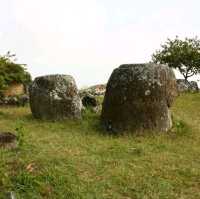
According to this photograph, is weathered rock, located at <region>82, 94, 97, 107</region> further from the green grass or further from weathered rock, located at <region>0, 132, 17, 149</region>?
weathered rock, located at <region>0, 132, 17, 149</region>

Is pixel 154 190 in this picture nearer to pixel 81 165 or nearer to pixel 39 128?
pixel 81 165

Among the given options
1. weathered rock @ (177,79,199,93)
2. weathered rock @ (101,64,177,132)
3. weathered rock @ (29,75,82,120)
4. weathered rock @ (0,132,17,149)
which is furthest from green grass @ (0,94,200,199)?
weathered rock @ (177,79,199,93)

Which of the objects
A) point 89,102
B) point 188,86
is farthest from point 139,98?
point 188,86

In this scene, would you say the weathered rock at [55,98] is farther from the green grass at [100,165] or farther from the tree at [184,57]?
the tree at [184,57]

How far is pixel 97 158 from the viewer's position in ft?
35.1

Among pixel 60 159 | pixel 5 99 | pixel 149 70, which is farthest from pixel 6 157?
pixel 5 99

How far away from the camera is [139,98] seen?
13.9 m

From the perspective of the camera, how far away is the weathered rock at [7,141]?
1088 cm

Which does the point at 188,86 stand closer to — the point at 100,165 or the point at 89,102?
the point at 89,102

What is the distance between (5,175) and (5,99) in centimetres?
1412

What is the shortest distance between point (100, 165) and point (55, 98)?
21.8 ft

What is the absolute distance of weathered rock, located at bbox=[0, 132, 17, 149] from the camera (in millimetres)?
10883

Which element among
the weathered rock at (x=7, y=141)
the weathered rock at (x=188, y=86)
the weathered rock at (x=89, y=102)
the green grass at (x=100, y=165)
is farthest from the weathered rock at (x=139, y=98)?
the weathered rock at (x=188, y=86)

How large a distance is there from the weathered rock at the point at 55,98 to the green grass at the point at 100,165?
1.65 meters
